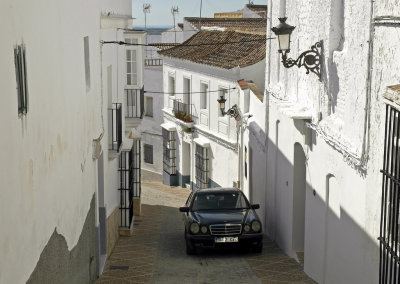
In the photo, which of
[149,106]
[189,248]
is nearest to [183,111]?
[149,106]

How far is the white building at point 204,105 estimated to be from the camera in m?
25.2

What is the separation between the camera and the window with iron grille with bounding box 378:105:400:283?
748cm

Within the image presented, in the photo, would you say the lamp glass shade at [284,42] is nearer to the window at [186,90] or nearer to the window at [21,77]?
the window at [21,77]

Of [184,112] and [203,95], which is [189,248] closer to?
[203,95]

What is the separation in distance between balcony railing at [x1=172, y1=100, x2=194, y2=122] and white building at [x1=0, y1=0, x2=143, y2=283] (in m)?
17.0

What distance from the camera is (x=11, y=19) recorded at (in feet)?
19.6

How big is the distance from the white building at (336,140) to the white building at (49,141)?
3.61 meters

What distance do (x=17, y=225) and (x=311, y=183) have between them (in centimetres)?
819

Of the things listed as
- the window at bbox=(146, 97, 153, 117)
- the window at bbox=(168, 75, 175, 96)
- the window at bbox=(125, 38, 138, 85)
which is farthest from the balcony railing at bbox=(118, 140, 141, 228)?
the window at bbox=(146, 97, 153, 117)

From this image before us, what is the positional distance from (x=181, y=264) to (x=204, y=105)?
14758mm

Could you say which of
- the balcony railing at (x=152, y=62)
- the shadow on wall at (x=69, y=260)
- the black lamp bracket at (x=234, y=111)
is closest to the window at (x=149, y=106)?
the balcony railing at (x=152, y=62)

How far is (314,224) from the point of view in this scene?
13.1 metres

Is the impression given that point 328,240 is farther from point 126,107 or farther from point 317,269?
point 126,107

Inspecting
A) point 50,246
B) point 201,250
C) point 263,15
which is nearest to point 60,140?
point 50,246
